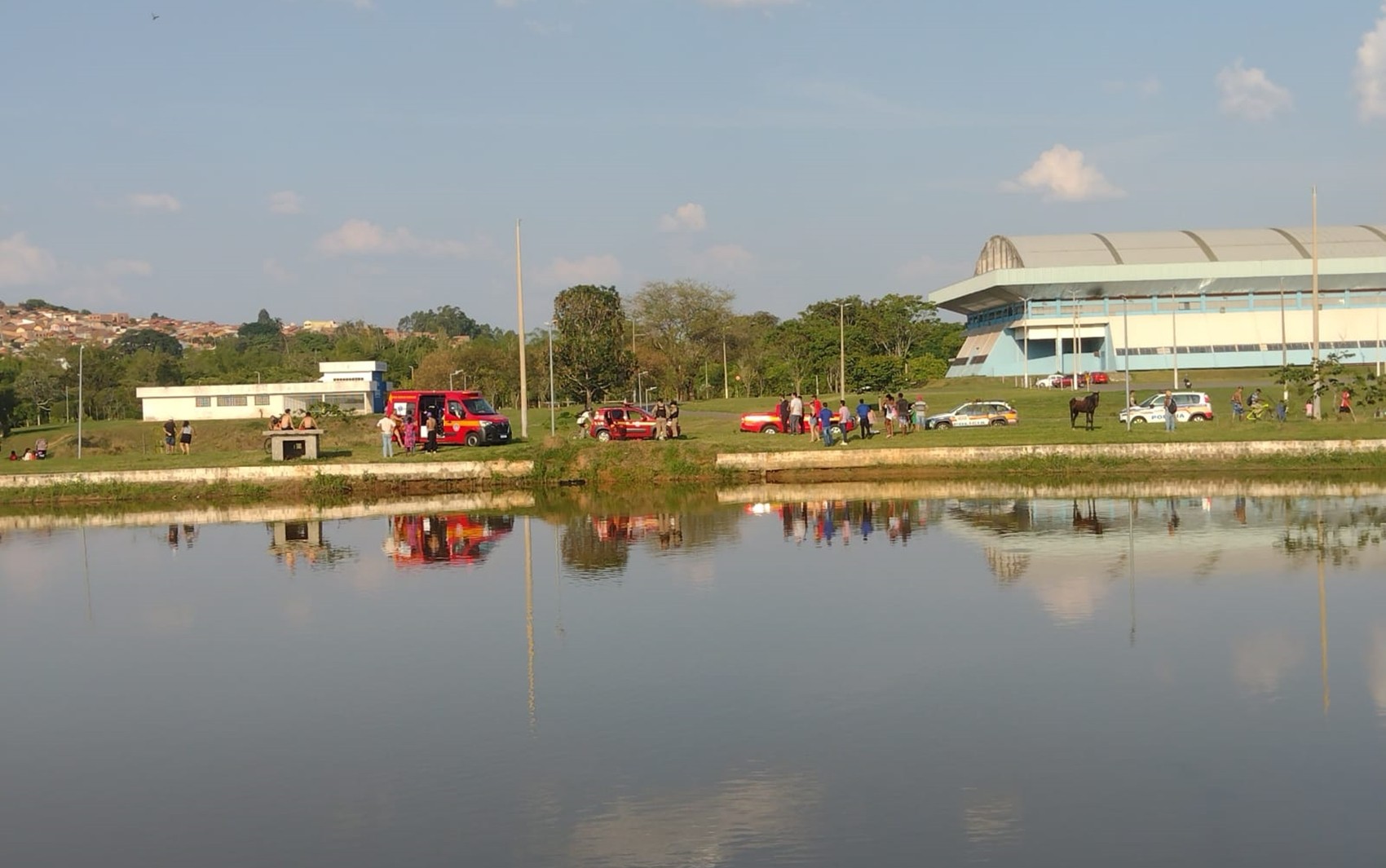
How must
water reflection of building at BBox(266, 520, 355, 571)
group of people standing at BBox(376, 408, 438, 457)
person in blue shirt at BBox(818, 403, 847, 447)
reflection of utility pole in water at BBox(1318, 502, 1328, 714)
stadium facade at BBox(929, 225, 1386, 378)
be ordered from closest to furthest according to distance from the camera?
reflection of utility pole in water at BBox(1318, 502, 1328, 714), water reflection of building at BBox(266, 520, 355, 571), person in blue shirt at BBox(818, 403, 847, 447), group of people standing at BBox(376, 408, 438, 457), stadium facade at BBox(929, 225, 1386, 378)

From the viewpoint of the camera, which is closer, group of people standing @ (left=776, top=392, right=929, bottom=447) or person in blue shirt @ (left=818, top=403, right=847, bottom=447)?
person in blue shirt @ (left=818, top=403, right=847, bottom=447)

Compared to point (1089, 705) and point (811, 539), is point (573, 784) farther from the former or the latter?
point (811, 539)

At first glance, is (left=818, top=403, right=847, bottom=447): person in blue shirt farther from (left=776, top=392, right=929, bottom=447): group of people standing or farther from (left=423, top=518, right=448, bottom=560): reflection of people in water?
(left=423, top=518, right=448, bottom=560): reflection of people in water

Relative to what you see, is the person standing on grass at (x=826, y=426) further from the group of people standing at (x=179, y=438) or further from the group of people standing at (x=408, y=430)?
the group of people standing at (x=179, y=438)

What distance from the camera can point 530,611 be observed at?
17.2m

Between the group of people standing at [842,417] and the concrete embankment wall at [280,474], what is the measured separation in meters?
8.96

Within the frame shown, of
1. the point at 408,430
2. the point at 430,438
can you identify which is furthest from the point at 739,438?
the point at 408,430

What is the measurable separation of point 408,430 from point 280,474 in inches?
199

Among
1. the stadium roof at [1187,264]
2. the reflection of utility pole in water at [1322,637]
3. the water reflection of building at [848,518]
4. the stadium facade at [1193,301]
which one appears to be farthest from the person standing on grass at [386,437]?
the stadium roof at [1187,264]

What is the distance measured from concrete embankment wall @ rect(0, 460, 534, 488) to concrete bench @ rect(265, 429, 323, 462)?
197 centimetres

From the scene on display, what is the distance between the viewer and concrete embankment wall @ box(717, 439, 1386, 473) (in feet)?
117

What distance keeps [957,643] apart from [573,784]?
5.87m

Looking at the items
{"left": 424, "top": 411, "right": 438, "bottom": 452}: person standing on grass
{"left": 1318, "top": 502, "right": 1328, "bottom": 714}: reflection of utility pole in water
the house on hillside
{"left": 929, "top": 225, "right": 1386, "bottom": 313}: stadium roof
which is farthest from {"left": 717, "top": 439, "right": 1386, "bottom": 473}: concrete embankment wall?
{"left": 929, "top": 225, "right": 1386, "bottom": 313}: stadium roof

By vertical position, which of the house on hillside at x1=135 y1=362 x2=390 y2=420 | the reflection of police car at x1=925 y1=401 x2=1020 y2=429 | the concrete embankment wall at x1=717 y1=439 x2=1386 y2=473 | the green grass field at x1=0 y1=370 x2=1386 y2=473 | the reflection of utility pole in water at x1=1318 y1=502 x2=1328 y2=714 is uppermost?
the house on hillside at x1=135 y1=362 x2=390 y2=420
